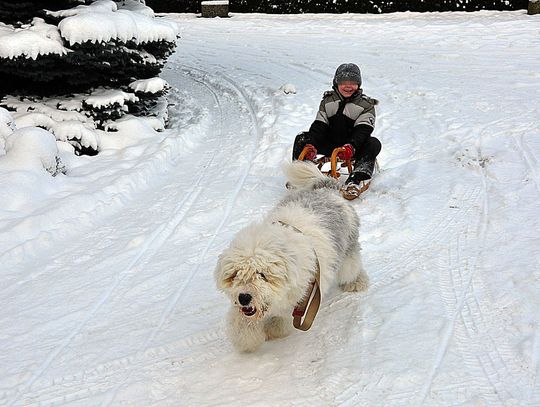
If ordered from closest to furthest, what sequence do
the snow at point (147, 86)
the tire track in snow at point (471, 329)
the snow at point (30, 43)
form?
the tire track in snow at point (471, 329) → the snow at point (30, 43) → the snow at point (147, 86)

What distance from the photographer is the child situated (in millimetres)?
6801

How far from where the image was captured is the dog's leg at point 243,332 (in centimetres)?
375

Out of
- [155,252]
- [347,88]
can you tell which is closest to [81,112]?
[155,252]

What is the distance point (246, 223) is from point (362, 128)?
199 cm

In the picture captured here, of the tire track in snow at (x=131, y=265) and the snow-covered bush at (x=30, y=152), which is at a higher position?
the snow-covered bush at (x=30, y=152)

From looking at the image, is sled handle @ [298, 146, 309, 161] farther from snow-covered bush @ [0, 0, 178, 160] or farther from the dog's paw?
snow-covered bush @ [0, 0, 178, 160]

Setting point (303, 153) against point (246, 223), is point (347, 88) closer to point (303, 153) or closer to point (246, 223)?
point (303, 153)

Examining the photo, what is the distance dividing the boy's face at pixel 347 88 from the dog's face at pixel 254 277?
13.1ft

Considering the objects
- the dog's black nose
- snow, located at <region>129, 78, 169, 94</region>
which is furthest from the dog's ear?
snow, located at <region>129, 78, 169, 94</region>

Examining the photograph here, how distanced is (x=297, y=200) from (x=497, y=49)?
11016 millimetres

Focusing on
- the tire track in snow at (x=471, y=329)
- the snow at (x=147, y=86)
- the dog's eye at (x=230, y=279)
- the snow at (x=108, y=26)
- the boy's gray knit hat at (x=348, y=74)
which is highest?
the snow at (x=108, y=26)

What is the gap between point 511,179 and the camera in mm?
6637

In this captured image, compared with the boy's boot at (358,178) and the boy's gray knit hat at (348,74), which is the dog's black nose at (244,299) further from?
the boy's gray knit hat at (348,74)

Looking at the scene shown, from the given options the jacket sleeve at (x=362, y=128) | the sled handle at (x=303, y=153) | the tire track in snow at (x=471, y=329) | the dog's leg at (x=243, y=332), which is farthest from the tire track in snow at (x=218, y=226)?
the tire track in snow at (x=471, y=329)
